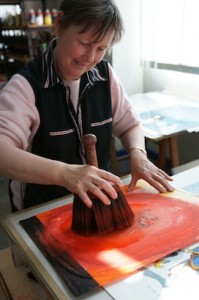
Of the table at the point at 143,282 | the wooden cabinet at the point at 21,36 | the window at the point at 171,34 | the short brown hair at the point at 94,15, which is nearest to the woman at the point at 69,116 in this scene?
the short brown hair at the point at 94,15

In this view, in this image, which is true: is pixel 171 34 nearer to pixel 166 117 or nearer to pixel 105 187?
pixel 166 117

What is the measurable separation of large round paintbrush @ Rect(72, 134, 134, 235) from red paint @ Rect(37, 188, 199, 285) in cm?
2

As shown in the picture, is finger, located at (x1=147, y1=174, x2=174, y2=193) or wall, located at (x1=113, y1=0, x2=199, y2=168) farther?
wall, located at (x1=113, y1=0, x2=199, y2=168)

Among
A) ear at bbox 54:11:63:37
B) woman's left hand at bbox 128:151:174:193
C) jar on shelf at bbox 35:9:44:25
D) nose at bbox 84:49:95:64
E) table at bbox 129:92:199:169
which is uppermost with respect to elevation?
jar on shelf at bbox 35:9:44:25

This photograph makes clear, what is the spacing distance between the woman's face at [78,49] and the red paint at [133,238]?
407 millimetres

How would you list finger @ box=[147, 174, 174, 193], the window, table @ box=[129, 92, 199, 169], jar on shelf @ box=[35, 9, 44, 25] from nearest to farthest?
1. finger @ box=[147, 174, 174, 193]
2. table @ box=[129, 92, 199, 169]
3. the window
4. jar on shelf @ box=[35, 9, 44, 25]

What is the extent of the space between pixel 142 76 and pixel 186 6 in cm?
68

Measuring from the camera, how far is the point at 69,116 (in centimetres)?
99

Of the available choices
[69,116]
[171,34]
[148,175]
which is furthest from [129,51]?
[148,175]

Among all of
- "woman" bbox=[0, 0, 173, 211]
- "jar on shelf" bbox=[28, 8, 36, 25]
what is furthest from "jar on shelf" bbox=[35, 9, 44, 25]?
"woman" bbox=[0, 0, 173, 211]

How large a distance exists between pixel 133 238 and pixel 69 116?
441 mm

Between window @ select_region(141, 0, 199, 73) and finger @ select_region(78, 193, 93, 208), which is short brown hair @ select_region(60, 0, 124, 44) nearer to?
finger @ select_region(78, 193, 93, 208)

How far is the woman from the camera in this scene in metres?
0.77

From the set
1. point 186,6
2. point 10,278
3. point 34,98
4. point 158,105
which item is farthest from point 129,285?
point 186,6
